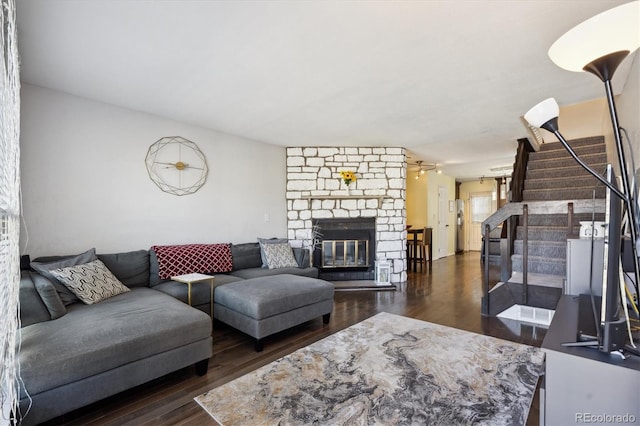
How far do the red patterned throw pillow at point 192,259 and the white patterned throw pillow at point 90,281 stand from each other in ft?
2.02

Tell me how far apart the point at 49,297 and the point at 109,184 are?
1.58m

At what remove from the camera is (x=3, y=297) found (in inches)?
28.7

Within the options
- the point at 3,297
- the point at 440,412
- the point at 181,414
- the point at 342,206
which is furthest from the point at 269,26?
the point at 342,206

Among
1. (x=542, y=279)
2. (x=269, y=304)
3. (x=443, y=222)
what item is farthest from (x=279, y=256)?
(x=443, y=222)

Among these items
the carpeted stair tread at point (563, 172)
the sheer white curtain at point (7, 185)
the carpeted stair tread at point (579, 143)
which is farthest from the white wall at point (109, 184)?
the carpeted stair tread at point (579, 143)

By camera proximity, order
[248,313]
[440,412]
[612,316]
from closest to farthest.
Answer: [612,316] → [440,412] → [248,313]

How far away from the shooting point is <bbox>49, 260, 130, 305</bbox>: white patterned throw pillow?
2516 millimetres

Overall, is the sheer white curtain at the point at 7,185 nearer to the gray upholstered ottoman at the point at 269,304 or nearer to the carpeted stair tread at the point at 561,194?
the gray upholstered ottoman at the point at 269,304

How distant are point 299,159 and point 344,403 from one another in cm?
407

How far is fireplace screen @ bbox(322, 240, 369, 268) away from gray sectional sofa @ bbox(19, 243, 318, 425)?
313cm

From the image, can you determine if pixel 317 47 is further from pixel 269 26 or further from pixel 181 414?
pixel 181 414

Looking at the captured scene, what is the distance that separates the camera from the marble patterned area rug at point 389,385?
182 centimetres

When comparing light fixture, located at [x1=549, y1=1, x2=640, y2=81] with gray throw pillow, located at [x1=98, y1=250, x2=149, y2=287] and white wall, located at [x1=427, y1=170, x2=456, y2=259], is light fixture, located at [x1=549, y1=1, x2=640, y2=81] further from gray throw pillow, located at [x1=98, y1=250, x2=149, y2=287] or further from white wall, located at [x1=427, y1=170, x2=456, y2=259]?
white wall, located at [x1=427, y1=170, x2=456, y2=259]

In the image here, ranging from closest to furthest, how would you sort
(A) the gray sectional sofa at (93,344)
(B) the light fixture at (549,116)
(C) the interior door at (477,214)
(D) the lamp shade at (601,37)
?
(D) the lamp shade at (601,37) → (B) the light fixture at (549,116) → (A) the gray sectional sofa at (93,344) → (C) the interior door at (477,214)
